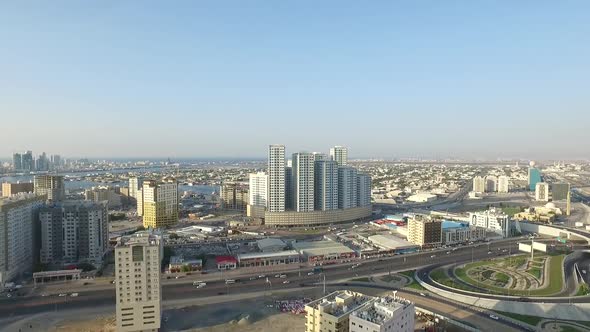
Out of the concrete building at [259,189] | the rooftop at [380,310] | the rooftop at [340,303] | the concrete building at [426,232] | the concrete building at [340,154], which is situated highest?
the concrete building at [340,154]

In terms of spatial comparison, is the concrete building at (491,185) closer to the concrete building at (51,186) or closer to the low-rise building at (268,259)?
the low-rise building at (268,259)

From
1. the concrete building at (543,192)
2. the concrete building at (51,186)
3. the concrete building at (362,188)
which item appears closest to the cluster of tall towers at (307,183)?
the concrete building at (362,188)

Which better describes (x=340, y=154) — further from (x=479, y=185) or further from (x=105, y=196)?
(x=479, y=185)

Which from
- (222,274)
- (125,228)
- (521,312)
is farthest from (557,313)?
(125,228)

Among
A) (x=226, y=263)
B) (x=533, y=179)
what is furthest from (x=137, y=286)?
(x=533, y=179)

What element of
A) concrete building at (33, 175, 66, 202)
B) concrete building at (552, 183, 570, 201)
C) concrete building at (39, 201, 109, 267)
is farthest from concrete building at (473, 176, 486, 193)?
concrete building at (33, 175, 66, 202)

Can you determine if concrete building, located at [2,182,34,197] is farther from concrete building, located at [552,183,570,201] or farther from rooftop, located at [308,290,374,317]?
concrete building, located at [552,183,570,201]

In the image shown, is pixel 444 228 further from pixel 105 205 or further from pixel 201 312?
pixel 105 205
